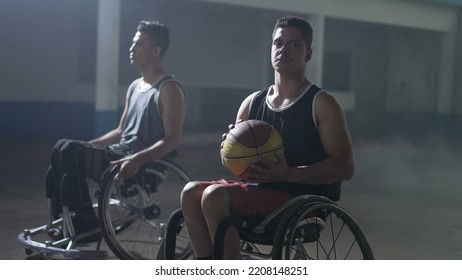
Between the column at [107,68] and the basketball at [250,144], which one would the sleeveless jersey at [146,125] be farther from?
the column at [107,68]

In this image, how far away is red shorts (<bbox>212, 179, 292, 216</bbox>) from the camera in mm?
2840

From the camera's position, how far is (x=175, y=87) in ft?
13.2

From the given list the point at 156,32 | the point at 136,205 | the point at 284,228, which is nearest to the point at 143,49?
the point at 156,32

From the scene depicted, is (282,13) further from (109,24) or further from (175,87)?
(175,87)

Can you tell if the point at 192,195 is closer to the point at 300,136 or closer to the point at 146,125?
the point at 300,136

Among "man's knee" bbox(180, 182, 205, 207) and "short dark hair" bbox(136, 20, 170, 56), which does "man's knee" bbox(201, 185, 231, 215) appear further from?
"short dark hair" bbox(136, 20, 170, 56)

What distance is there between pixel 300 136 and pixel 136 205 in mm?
1363

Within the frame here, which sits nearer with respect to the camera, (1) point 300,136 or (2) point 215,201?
(2) point 215,201

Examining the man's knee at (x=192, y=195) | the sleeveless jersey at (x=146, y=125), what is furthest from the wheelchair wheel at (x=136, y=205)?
the man's knee at (x=192, y=195)

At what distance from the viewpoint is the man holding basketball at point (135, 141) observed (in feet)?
12.4

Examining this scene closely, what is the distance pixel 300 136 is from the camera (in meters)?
2.97

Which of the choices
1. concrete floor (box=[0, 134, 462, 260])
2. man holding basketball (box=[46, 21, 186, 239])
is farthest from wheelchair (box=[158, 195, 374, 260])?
concrete floor (box=[0, 134, 462, 260])

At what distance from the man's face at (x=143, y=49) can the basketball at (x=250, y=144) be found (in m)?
1.39
